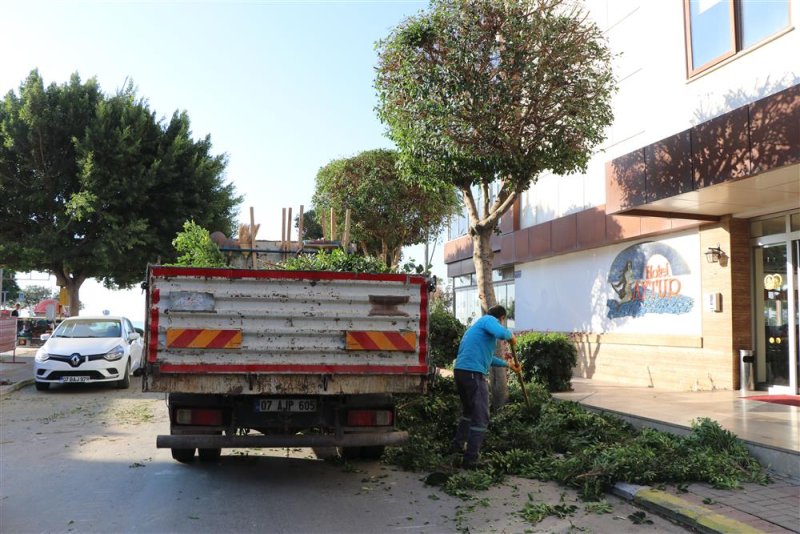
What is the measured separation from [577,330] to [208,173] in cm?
1427

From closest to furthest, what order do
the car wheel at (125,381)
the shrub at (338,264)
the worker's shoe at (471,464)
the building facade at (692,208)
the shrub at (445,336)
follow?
the worker's shoe at (471,464) → the shrub at (338,264) → the building facade at (692,208) → the shrub at (445,336) → the car wheel at (125,381)

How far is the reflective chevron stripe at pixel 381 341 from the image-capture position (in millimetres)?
5715

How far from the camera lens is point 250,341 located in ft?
18.3

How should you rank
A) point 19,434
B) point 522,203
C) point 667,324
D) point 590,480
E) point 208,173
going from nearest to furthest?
point 590,480 < point 19,434 < point 667,324 < point 522,203 < point 208,173

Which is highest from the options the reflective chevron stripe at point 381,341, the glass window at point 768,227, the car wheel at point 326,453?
the glass window at point 768,227

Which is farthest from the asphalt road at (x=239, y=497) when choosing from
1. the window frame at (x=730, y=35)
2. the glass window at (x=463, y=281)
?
the glass window at (x=463, y=281)

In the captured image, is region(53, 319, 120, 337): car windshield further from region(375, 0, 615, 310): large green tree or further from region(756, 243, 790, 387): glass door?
region(756, 243, 790, 387): glass door

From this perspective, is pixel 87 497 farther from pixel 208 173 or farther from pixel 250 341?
pixel 208 173

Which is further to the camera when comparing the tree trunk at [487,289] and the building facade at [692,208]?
the tree trunk at [487,289]

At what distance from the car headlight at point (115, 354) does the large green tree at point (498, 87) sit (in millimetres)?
7988

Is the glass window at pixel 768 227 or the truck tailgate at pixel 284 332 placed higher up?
the glass window at pixel 768 227

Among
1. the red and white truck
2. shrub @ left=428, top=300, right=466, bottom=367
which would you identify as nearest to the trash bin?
shrub @ left=428, top=300, right=466, bottom=367

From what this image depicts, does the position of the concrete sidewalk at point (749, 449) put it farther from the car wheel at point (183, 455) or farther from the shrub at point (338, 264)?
the car wheel at point (183, 455)

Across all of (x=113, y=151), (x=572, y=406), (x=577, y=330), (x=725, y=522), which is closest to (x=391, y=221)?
(x=577, y=330)
